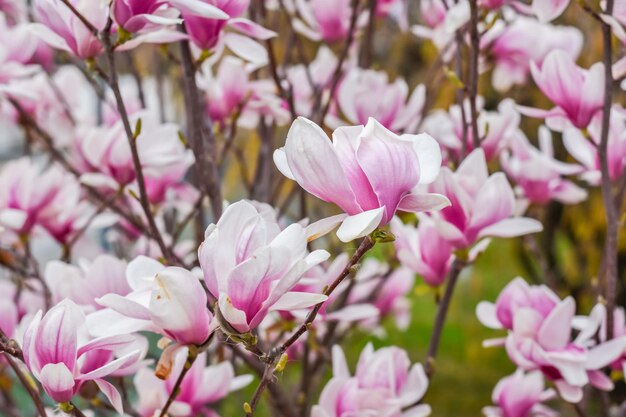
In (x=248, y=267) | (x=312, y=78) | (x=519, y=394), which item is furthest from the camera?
(x=312, y=78)

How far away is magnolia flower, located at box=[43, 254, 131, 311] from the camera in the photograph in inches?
24.9

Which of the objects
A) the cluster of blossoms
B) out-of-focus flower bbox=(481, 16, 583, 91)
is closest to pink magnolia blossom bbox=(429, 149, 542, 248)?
the cluster of blossoms

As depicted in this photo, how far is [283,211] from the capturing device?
1031mm

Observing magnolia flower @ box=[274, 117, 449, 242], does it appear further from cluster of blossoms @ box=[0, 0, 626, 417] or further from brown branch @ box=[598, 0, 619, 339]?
brown branch @ box=[598, 0, 619, 339]

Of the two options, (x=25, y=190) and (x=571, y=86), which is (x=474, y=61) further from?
Result: (x=25, y=190)

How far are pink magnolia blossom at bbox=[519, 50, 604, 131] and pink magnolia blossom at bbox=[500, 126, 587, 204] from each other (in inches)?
5.3

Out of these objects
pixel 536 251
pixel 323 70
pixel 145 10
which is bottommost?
pixel 536 251

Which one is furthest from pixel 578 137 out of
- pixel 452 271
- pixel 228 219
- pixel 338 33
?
pixel 228 219

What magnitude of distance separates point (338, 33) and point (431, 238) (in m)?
0.43

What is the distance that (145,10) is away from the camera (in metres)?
0.59

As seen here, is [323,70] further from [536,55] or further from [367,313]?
[367,313]

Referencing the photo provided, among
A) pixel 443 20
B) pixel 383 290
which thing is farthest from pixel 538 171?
pixel 383 290

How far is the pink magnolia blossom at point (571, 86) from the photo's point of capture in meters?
0.70

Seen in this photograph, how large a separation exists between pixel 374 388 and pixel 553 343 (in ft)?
0.51
